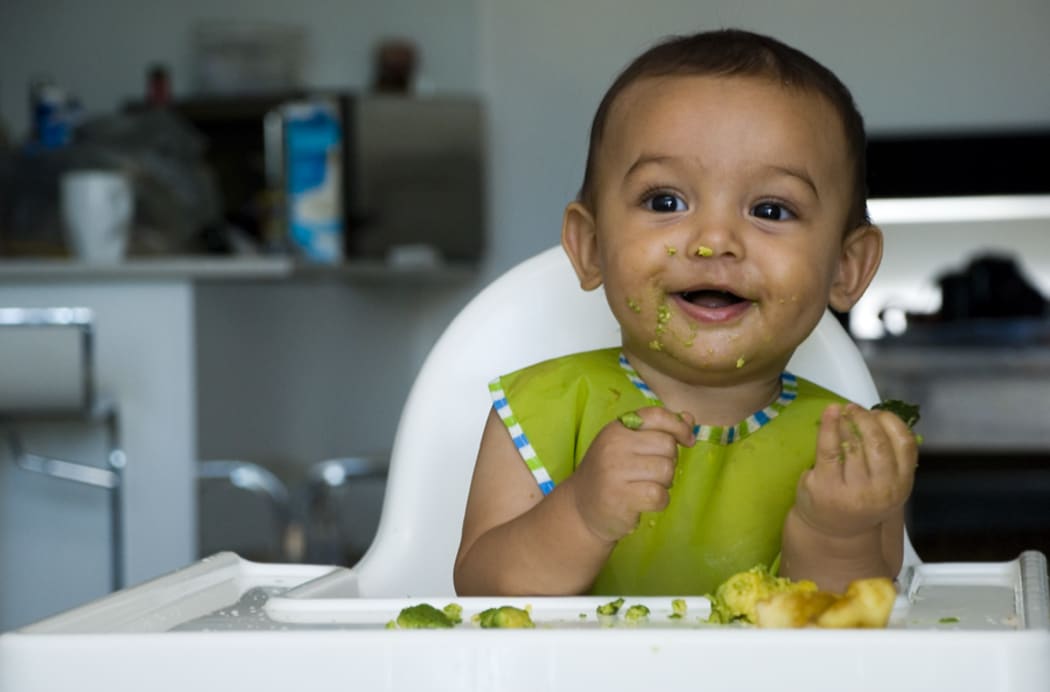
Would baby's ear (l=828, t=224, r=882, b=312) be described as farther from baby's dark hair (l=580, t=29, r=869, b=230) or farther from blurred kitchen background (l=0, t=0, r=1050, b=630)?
blurred kitchen background (l=0, t=0, r=1050, b=630)

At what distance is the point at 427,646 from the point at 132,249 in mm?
2466

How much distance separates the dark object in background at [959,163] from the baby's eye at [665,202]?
383 cm

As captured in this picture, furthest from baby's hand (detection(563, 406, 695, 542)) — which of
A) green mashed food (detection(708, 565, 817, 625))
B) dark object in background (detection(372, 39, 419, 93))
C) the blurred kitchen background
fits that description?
dark object in background (detection(372, 39, 419, 93))

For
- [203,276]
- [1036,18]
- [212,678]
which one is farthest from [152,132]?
[212,678]

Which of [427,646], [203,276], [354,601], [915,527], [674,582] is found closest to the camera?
[427,646]

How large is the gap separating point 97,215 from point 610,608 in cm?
220

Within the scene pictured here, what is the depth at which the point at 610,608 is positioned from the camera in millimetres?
609

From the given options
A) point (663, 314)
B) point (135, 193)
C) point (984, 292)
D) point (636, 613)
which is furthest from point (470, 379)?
point (984, 292)

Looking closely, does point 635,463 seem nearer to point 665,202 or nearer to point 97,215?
point 665,202

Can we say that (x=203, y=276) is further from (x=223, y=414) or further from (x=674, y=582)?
(x=674, y=582)

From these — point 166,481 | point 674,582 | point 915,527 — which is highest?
point 674,582

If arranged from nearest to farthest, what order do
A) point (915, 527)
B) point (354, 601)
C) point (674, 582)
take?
point (354, 601)
point (674, 582)
point (915, 527)

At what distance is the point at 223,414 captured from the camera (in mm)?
2986

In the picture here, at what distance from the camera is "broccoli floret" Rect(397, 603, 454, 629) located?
21.7 inches
